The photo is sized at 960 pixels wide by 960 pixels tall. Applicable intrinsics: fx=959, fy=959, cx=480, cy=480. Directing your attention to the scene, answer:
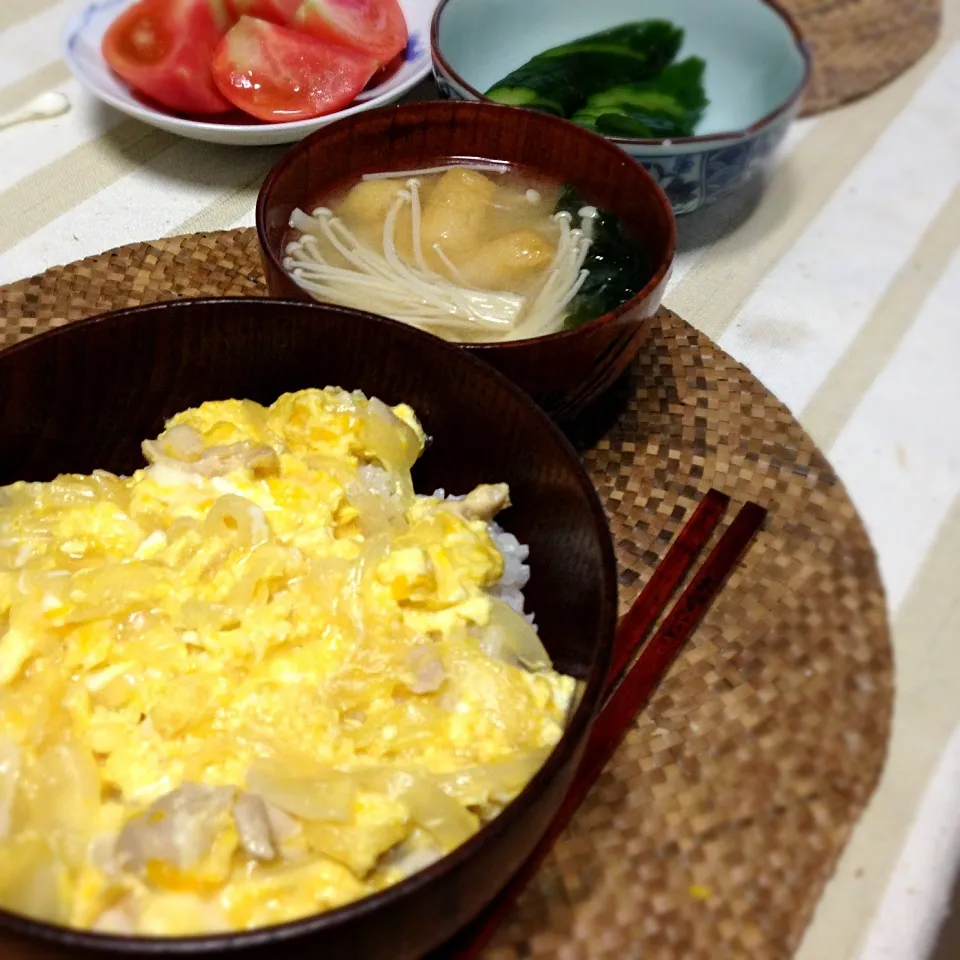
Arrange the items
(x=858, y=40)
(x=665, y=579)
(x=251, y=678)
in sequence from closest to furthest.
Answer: (x=251, y=678) → (x=665, y=579) → (x=858, y=40)

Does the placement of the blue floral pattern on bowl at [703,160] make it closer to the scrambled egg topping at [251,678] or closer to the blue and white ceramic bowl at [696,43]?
the blue and white ceramic bowl at [696,43]

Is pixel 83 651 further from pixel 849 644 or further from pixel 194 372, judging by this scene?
pixel 849 644

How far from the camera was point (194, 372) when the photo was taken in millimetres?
1242

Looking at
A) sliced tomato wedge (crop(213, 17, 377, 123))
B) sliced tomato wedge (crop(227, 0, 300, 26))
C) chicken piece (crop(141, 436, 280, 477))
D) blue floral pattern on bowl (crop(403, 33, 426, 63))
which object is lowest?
chicken piece (crop(141, 436, 280, 477))

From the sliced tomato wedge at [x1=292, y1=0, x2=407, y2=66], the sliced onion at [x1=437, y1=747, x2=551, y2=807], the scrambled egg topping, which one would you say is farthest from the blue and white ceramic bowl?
the sliced onion at [x1=437, y1=747, x2=551, y2=807]

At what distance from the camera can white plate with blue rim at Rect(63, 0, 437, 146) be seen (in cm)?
191

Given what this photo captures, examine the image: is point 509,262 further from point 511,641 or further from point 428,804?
point 428,804

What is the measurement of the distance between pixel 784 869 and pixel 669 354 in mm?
860

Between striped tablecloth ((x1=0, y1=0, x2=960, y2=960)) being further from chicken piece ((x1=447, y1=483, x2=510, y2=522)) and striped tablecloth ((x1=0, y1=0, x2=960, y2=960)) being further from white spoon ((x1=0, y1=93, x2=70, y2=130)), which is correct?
chicken piece ((x1=447, y1=483, x2=510, y2=522))

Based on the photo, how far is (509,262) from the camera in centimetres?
159

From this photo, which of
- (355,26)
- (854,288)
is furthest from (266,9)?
(854,288)

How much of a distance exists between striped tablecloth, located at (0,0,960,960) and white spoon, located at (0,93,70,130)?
0.06 ft

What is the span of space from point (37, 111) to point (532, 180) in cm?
117

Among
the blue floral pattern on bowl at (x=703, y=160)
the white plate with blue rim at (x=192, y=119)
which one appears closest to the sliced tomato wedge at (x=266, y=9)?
the white plate with blue rim at (x=192, y=119)
